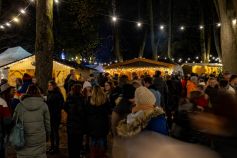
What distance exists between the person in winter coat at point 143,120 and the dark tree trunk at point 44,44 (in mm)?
10048

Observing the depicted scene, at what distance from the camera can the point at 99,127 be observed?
8312 millimetres

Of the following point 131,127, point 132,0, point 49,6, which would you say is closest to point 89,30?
point 132,0

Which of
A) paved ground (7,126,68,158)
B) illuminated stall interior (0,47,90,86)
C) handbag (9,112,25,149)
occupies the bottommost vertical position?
paved ground (7,126,68,158)

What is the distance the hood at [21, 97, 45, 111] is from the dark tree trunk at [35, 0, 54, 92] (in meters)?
7.23

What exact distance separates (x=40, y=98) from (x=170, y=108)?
786 cm

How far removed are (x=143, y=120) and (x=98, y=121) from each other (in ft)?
15.1

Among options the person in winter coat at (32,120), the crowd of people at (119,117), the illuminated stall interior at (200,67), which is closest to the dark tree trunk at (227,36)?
the crowd of people at (119,117)

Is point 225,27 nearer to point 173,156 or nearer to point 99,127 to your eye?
point 99,127

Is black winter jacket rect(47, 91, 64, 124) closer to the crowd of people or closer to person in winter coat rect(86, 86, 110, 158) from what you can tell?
the crowd of people

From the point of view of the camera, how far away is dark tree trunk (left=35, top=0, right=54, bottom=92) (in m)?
14.3

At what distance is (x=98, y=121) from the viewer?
8.36 meters

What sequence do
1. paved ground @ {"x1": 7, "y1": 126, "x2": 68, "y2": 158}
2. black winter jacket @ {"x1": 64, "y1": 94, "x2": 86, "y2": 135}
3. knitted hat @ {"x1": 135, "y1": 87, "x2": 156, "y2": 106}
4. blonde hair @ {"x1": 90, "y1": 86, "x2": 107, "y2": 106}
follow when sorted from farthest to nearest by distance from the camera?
paved ground @ {"x1": 7, "y1": 126, "x2": 68, "y2": 158} < black winter jacket @ {"x1": 64, "y1": 94, "x2": 86, "y2": 135} < blonde hair @ {"x1": 90, "y1": 86, "x2": 107, "y2": 106} < knitted hat @ {"x1": 135, "y1": 87, "x2": 156, "y2": 106}

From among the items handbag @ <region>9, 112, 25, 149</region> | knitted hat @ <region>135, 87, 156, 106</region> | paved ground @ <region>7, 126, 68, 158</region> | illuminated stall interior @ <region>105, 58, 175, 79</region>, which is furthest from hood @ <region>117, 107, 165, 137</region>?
illuminated stall interior @ <region>105, 58, 175, 79</region>

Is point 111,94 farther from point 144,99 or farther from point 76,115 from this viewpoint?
point 144,99
